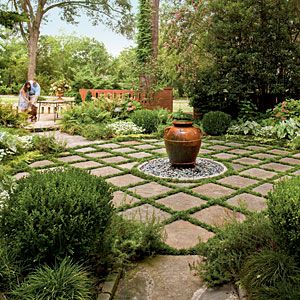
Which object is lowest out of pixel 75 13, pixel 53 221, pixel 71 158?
pixel 71 158

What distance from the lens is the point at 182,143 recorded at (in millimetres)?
4305

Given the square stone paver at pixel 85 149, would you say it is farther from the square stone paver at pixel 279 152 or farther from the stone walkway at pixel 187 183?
the square stone paver at pixel 279 152

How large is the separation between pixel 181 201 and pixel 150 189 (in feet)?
1.63

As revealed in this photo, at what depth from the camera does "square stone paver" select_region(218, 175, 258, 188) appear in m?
3.85

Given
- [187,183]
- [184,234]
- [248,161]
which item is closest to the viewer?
[184,234]

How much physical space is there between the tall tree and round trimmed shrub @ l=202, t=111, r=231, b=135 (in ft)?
28.5

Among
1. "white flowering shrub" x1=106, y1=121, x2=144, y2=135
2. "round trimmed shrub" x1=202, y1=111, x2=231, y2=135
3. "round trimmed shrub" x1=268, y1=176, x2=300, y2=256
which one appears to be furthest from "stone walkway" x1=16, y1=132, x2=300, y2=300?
"round trimmed shrub" x1=202, y1=111, x2=231, y2=135

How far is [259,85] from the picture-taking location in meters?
8.32

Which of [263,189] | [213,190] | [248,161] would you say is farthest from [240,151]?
[213,190]

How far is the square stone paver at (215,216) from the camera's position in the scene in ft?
9.04

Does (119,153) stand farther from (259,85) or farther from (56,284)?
(259,85)

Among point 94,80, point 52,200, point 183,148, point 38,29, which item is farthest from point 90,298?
point 38,29

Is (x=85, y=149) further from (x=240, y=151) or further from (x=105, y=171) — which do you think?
(x=240, y=151)

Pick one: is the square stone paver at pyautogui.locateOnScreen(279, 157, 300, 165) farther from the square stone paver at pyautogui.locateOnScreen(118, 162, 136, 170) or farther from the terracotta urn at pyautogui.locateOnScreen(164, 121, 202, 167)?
the square stone paver at pyautogui.locateOnScreen(118, 162, 136, 170)
